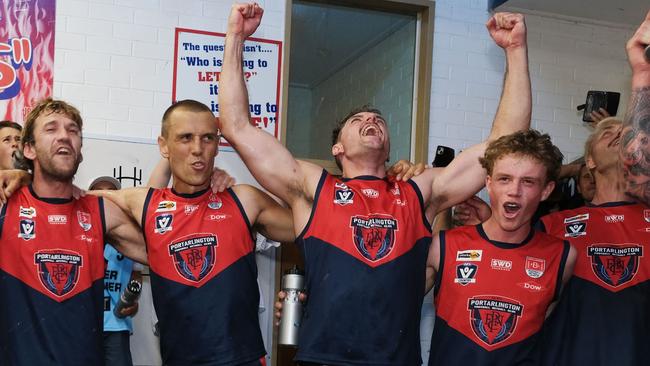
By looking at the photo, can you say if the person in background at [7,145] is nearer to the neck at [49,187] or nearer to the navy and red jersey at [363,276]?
the neck at [49,187]

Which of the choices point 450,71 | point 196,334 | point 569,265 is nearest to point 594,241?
point 569,265

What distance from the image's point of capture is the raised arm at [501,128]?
3693 mm

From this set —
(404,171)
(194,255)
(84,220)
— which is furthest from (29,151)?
(404,171)

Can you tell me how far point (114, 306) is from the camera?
4.69 m

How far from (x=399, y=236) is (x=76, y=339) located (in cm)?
141

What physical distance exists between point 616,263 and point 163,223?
2014 millimetres

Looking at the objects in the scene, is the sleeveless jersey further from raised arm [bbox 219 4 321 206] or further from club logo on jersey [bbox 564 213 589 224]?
club logo on jersey [bbox 564 213 589 224]

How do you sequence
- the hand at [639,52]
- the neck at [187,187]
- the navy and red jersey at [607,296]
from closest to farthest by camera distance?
the hand at [639,52], the navy and red jersey at [607,296], the neck at [187,187]

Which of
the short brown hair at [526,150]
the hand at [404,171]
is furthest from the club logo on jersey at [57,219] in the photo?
the short brown hair at [526,150]

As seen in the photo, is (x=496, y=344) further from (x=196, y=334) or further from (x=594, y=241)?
(x=196, y=334)

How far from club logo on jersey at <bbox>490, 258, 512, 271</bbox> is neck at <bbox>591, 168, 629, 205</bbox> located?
27.9 inches

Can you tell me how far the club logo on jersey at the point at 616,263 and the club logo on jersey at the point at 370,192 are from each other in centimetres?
101

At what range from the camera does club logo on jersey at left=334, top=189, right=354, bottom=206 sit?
3.53 metres

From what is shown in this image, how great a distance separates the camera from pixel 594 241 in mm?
3695
